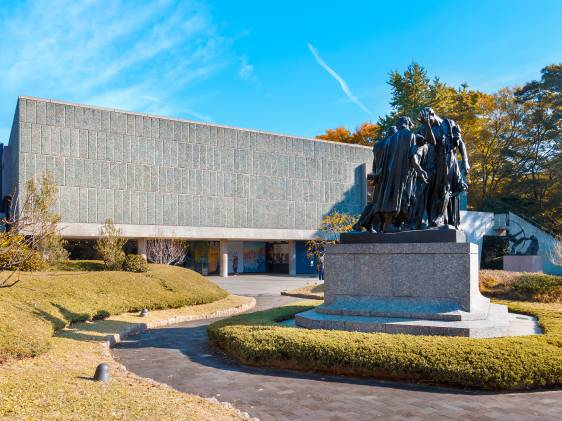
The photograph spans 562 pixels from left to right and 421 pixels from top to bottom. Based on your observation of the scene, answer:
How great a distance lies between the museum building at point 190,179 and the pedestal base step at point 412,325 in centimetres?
2515

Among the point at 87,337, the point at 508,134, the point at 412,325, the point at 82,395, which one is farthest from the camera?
the point at 508,134

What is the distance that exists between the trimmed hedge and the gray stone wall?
25.9m

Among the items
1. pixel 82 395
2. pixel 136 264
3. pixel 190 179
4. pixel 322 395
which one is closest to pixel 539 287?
pixel 322 395

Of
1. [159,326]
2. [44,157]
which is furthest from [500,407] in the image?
[44,157]

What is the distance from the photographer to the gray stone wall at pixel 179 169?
3136 cm

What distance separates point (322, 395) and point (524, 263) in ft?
84.3

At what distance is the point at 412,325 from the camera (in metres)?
9.23

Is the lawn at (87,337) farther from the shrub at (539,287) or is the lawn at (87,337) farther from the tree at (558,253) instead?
the tree at (558,253)

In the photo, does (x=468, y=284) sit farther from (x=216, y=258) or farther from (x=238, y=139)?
(x=216, y=258)

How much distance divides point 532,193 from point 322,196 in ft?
58.6

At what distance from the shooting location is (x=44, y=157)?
3088 cm

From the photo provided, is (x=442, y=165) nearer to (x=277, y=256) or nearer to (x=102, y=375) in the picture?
(x=102, y=375)

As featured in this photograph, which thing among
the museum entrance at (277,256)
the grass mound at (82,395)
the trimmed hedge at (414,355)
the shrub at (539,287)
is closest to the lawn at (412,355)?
the trimmed hedge at (414,355)

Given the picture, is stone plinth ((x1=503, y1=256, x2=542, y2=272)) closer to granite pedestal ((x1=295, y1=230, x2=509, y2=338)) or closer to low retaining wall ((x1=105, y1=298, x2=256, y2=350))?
low retaining wall ((x1=105, y1=298, x2=256, y2=350))
